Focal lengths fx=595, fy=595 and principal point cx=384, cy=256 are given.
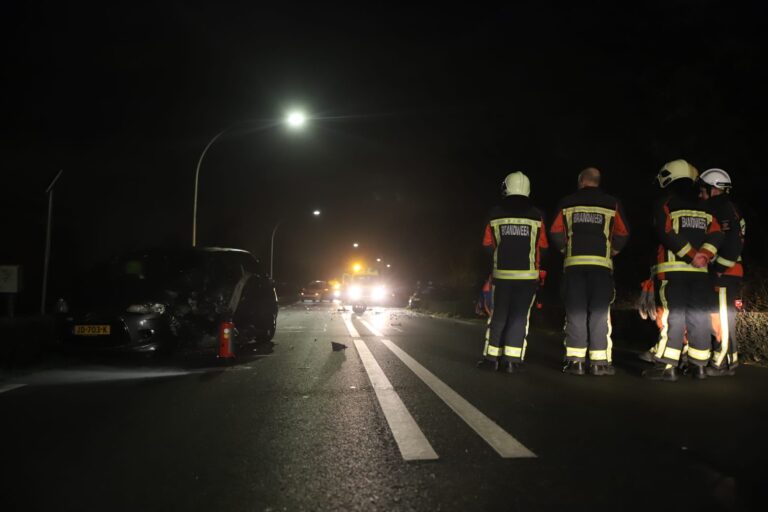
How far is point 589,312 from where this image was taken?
21.6 feet

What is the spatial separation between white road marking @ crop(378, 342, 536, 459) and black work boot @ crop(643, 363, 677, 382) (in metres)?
2.21

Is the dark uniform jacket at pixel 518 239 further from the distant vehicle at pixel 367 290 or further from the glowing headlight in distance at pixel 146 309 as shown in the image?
the distant vehicle at pixel 367 290

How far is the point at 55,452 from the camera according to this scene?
12.8ft

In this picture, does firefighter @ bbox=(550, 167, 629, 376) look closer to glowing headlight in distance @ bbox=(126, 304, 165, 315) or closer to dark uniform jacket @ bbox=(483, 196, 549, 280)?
dark uniform jacket @ bbox=(483, 196, 549, 280)

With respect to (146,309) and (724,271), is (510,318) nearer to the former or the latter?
(724,271)

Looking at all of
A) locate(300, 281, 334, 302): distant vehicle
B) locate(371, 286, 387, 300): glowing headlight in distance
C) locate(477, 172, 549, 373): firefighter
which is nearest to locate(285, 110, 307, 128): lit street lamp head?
locate(477, 172, 549, 373): firefighter

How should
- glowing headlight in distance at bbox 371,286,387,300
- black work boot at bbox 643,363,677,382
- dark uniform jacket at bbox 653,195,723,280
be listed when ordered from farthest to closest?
glowing headlight in distance at bbox 371,286,387,300, dark uniform jacket at bbox 653,195,723,280, black work boot at bbox 643,363,677,382

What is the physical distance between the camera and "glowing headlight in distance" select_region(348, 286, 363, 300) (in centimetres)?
3028

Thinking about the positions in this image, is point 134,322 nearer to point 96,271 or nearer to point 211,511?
point 96,271

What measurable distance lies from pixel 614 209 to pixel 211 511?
17.6 feet

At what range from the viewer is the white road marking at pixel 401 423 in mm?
3779

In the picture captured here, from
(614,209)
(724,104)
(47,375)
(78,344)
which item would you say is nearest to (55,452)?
(47,375)

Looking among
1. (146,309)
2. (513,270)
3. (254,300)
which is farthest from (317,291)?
(513,270)

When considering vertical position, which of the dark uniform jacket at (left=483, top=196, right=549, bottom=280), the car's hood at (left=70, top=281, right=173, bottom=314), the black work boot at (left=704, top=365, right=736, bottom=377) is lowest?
the black work boot at (left=704, top=365, right=736, bottom=377)
